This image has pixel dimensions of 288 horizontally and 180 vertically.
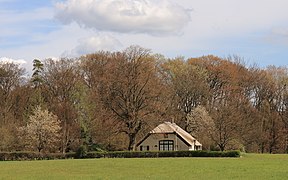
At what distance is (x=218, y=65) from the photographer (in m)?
81.6

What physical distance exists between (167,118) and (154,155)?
13.1 meters

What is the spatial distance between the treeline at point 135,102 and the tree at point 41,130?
15cm

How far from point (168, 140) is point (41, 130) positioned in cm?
1993

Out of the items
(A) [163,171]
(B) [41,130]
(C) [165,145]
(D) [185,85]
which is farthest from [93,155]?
(A) [163,171]

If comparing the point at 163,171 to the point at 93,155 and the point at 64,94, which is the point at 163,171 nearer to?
the point at 93,155

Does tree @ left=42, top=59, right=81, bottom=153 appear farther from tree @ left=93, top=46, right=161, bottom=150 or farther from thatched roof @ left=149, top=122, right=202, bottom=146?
thatched roof @ left=149, top=122, right=202, bottom=146

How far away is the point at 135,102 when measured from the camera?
7225 centimetres

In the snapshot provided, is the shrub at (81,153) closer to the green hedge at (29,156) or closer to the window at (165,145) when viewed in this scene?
the green hedge at (29,156)

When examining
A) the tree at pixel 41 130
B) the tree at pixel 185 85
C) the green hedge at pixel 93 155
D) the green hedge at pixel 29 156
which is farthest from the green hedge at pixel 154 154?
the tree at pixel 185 85

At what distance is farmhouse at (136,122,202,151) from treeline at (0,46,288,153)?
161cm

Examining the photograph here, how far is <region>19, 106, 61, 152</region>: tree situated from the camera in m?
71.6

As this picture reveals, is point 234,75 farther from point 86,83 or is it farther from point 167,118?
point 86,83

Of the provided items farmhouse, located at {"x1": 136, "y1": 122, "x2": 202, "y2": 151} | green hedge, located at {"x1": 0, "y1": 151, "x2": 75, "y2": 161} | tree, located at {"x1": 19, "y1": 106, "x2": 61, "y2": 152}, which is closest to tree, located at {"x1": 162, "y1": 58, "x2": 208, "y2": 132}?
farmhouse, located at {"x1": 136, "y1": 122, "x2": 202, "y2": 151}

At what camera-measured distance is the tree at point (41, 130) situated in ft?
235
